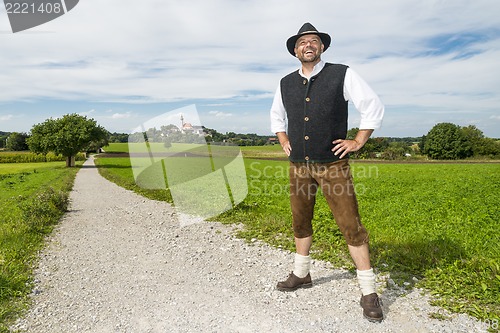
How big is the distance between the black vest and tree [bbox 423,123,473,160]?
90008 millimetres

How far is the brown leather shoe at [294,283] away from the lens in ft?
15.6

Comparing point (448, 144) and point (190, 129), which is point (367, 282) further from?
point (448, 144)

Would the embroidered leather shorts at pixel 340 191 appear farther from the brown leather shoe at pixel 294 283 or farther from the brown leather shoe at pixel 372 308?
the brown leather shoe at pixel 294 283

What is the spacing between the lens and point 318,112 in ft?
13.0

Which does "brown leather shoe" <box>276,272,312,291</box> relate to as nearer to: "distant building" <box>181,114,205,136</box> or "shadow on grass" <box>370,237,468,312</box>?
"shadow on grass" <box>370,237,468,312</box>

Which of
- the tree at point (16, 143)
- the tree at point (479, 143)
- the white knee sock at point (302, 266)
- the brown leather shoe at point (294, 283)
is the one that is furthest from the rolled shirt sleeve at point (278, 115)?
the tree at point (16, 143)

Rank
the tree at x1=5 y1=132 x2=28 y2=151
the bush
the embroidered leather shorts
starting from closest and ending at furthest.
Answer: the embroidered leather shorts → the bush → the tree at x1=5 y1=132 x2=28 y2=151

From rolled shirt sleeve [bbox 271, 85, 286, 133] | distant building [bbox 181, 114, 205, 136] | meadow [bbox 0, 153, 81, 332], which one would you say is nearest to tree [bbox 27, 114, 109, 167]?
meadow [bbox 0, 153, 81, 332]

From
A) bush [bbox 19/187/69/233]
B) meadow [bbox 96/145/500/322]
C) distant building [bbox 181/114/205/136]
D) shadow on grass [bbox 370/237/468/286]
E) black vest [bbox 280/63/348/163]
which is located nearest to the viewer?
black vest [bbox 280/63/348/163]

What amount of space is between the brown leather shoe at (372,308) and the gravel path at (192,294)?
85 millimetres

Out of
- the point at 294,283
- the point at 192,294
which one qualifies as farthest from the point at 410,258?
the point at 192,294

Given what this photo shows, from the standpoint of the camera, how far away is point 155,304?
4371 mm

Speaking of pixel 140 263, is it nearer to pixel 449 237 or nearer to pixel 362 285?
pixel 362 285

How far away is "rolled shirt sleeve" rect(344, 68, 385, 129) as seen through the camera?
3.79m
